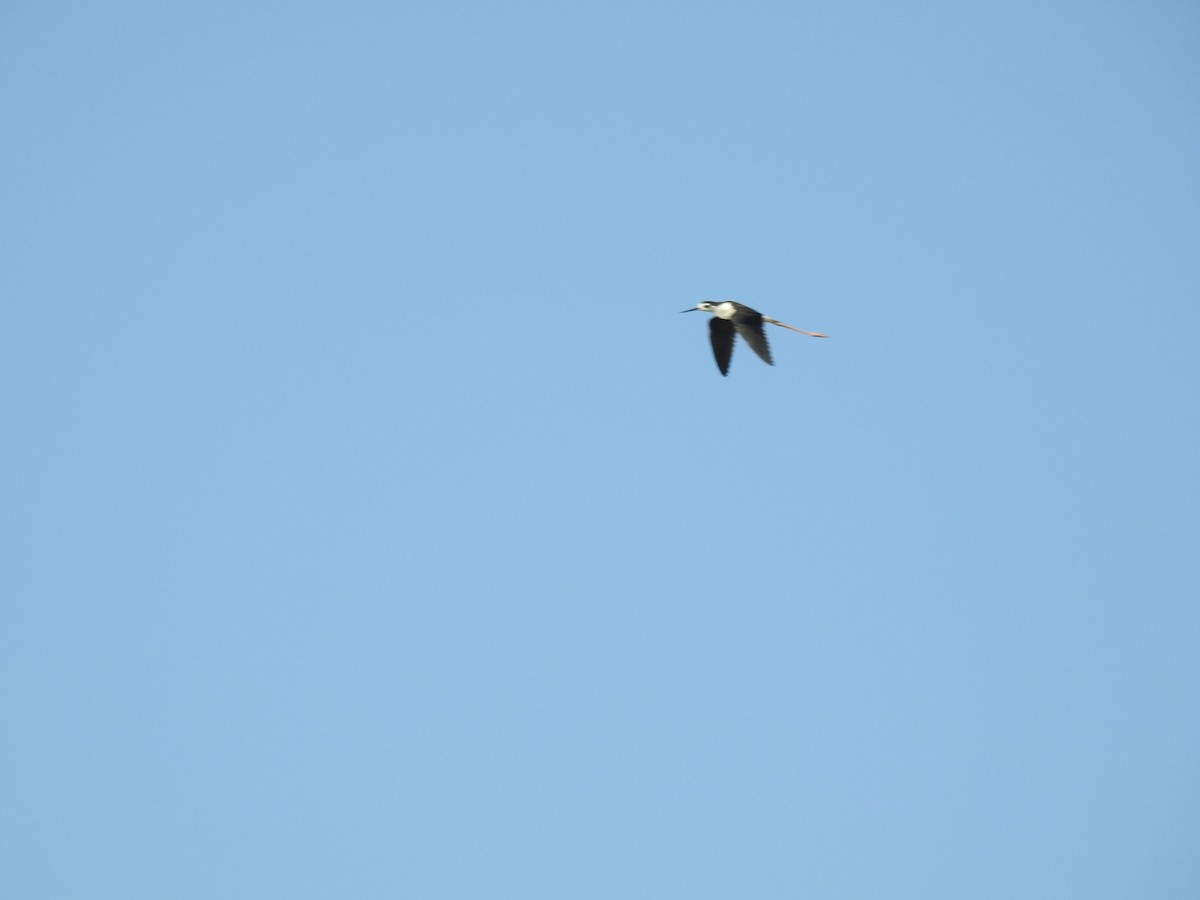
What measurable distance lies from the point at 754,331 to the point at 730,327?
42 centimetres

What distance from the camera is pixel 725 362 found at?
55.5 metres

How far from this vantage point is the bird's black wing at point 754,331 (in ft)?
181

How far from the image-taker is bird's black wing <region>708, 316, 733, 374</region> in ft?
182

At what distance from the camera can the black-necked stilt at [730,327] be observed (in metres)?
55.2

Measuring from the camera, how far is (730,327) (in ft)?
182

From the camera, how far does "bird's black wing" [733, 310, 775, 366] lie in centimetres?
5509

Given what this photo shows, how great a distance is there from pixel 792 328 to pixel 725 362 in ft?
3.83

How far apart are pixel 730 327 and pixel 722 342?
20cm

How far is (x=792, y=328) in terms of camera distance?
5622 centimetres

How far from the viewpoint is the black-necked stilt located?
55156 millimetres

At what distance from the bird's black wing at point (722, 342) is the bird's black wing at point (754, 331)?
0.19 meters

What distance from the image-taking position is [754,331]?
2174 inches

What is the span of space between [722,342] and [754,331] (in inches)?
19.6
